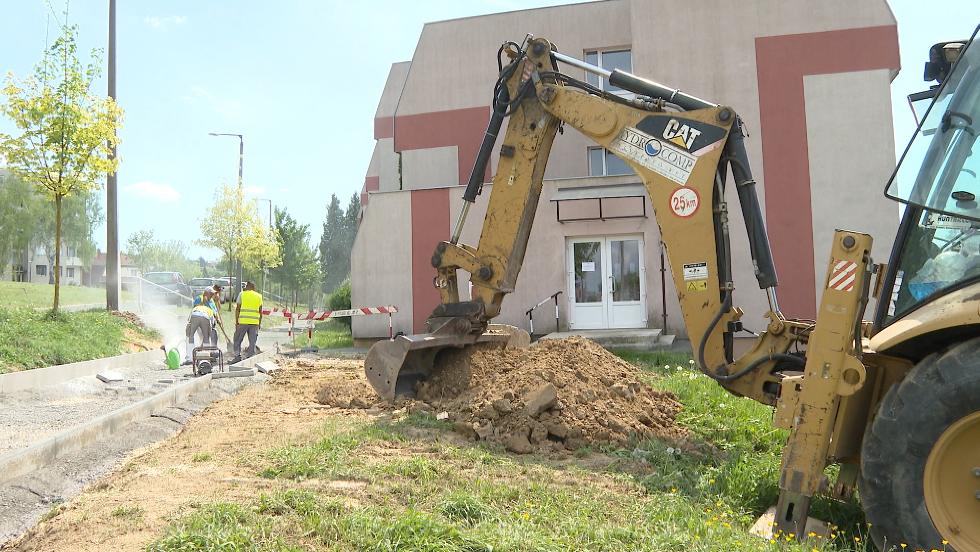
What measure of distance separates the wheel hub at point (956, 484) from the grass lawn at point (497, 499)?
46 cm

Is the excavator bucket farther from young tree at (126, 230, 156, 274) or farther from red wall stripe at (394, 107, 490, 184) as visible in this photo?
young tree at (126, 230, 156, 274)

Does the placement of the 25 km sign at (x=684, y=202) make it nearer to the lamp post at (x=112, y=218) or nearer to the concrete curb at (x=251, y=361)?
the concrete curb at (x=251, y=361)

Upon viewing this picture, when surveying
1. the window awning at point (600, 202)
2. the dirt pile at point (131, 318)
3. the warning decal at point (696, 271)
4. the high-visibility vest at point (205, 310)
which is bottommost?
the dirt pile at point (131, 318)

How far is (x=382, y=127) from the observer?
29.3 metres

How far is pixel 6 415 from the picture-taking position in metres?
8.37

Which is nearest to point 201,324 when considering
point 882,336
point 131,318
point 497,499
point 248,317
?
point 248,317

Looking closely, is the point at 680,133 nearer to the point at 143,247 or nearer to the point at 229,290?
the point at 229,290

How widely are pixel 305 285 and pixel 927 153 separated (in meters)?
53.0

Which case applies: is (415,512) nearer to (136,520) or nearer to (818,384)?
(136,520)

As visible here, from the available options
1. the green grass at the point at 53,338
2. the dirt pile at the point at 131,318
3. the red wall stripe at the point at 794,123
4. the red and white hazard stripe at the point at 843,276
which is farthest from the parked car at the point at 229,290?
the red and white hazard stripe at the point at 843,276

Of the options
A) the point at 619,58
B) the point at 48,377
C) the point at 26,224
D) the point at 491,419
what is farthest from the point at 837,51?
the point at 26,224

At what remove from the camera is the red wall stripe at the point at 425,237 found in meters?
19.7

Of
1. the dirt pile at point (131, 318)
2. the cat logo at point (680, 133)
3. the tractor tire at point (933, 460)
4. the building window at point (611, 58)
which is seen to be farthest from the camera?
the building window at point (611, 58)

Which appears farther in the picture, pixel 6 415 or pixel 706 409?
pixel 6 415
